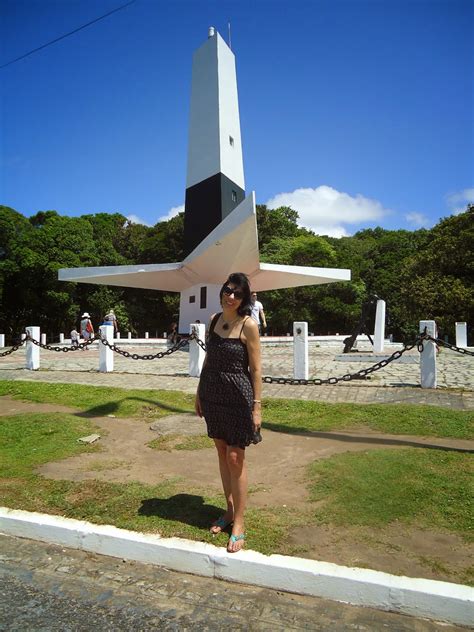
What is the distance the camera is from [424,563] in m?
2.58

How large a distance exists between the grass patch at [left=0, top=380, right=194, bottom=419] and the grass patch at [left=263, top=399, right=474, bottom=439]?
1435 mm

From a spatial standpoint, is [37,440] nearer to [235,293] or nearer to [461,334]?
[235,293]

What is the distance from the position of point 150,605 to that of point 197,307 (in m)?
19.0

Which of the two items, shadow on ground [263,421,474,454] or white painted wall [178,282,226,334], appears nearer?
shadow on ground [263,421,474,454]

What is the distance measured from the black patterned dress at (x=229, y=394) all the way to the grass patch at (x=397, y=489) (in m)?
0.92

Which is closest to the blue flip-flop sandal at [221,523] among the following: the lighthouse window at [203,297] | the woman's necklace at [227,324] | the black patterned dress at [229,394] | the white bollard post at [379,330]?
the black patterned dress at [229,394]

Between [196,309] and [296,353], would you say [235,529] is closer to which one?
[296,353]

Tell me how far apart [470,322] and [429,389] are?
1935cm

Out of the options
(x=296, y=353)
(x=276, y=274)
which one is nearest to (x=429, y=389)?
(x=296, y=353)

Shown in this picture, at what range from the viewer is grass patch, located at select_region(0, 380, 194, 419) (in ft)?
21.2

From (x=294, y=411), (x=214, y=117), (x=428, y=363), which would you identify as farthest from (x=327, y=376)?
(x=214, y=117)

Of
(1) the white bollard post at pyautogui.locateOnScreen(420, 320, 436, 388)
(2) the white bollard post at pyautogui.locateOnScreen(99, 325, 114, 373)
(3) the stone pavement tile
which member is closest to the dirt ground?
(3) the stone pavement tile

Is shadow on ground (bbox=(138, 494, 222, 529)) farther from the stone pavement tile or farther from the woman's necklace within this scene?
the woman's necklace

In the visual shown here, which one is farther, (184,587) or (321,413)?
(321,413)
